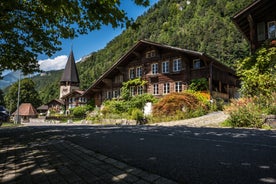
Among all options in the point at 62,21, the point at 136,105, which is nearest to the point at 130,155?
the point at 62,21

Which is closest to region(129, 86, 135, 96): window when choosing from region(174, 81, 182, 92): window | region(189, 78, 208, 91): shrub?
region(174, 81, 182, 92): window

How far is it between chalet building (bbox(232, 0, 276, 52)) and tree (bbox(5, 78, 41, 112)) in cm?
6990

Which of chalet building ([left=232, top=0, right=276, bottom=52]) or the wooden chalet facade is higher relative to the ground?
chalet building ([left=232, top=0, right=276, bottom=52])

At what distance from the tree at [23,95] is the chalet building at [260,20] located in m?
69.9

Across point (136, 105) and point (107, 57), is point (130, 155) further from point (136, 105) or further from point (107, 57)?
point (107, 57)

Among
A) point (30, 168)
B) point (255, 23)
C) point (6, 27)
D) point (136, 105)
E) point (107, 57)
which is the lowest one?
point (30, 168)

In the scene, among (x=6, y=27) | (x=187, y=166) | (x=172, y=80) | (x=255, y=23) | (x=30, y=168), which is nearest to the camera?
(x=187, y=166)

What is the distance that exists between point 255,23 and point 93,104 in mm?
27860

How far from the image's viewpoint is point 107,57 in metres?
118

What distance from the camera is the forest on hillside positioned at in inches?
2798

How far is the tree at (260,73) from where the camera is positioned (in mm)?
12165

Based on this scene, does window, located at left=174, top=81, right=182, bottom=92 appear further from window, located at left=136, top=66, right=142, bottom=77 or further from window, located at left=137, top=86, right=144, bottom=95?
window, located at left=136, top=66, right=142, bottom=77

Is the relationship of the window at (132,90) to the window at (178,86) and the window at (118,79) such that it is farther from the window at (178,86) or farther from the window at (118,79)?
the window at (178,86)

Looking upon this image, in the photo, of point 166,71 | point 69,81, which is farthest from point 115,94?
point 69,81
